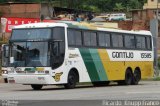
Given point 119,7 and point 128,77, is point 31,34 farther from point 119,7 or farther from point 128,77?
point 119,7

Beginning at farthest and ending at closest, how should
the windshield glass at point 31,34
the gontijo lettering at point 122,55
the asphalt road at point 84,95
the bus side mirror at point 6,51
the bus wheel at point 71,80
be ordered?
the gontijo lettering at point 122,55, the bus wheel at point 71,80, the bus side mirror at point 6,51, the windshield glass at point 31,34, the asphalt road at point 84,95

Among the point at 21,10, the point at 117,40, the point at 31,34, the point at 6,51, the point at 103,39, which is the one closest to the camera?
the point at 31,34

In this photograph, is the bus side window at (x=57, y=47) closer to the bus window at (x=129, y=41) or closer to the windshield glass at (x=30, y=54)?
the windshield glass at (x=30, y=54)

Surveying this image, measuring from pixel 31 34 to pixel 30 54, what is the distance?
1035mm

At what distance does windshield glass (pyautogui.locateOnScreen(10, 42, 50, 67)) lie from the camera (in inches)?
1126

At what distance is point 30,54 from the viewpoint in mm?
28875

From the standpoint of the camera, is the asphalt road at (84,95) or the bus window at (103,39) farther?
the bus window at (103,39)

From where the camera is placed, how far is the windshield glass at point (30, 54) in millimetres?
28609

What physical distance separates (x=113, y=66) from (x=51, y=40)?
642 centimetres

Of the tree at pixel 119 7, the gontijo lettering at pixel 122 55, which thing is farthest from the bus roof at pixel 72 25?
the tree at pixel 119 7

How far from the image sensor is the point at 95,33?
1278 inches

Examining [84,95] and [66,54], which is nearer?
[84,95]

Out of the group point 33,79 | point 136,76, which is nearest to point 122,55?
point 136,76

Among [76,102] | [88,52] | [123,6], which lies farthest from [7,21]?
[123,6]
